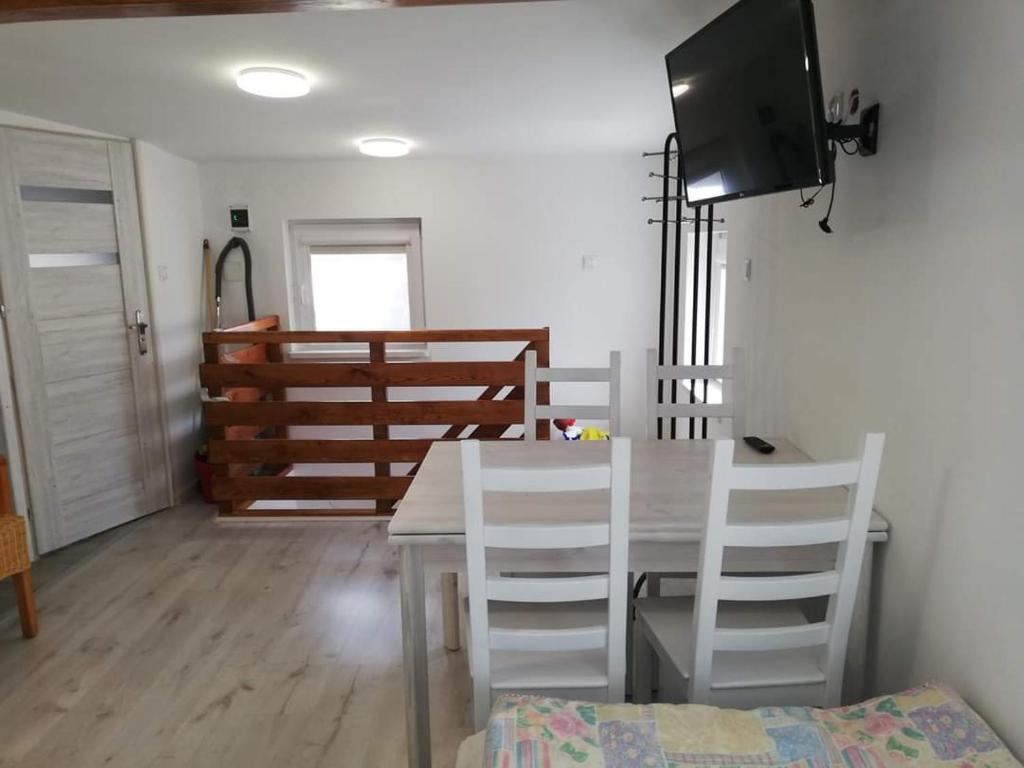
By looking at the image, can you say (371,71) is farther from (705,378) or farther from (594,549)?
(594,549)

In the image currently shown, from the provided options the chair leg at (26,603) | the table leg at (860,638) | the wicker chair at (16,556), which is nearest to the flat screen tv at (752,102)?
the table leg at (860,638)

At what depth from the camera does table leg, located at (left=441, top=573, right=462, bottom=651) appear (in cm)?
251

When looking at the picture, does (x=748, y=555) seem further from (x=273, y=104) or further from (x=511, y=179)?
(x=511, y=179)

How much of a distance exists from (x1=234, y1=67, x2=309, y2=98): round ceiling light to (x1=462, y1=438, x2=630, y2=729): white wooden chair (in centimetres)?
184

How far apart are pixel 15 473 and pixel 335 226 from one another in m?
2.63

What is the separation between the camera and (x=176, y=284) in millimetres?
4270

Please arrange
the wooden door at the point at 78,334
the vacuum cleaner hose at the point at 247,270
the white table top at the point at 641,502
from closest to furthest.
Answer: the white table top at the point at 641,502 < the wooden door at the point at 78,334 < the vacuum cleaner hose at the point at 247,270

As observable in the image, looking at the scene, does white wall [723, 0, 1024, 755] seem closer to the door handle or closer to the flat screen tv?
the flat screen tv

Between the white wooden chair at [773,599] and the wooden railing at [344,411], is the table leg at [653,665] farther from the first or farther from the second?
→ the wooden railing at [344,411]

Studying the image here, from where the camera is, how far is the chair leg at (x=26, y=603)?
8.48ft

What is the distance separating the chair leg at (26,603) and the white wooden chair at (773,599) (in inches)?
92.7

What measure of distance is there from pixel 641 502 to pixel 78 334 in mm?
3142

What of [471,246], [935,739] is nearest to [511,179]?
[471,246]

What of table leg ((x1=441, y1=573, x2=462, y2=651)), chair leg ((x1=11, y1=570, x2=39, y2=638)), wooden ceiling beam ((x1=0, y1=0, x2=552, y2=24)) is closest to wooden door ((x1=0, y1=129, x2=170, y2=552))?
chair leg ((x1=11, y1=570, x2=39, y2=638))
